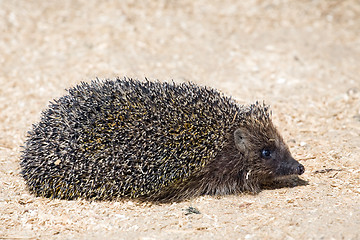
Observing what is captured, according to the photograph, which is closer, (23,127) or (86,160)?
(86,160)

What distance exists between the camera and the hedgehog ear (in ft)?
22.0

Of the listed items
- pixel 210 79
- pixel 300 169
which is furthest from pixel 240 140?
pixel 210 79

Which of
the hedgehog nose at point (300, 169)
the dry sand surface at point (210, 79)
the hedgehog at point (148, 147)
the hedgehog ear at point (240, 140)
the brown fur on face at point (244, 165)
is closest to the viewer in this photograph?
the dry sand surface at point (210, 79)

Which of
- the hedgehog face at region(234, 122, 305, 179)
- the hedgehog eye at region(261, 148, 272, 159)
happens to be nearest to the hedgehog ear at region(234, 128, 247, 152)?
the hedgehog face at region(234, 122, 305, 179)

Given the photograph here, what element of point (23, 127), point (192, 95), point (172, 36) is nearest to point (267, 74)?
point (172, 36)

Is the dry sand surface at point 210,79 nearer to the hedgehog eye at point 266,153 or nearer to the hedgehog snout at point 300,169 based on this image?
the hedgehog snout at point 300,169

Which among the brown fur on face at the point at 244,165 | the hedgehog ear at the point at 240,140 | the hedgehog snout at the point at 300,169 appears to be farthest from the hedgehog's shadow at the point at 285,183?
the hedgehog ear at the point at 240,140

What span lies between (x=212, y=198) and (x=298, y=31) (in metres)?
8.13

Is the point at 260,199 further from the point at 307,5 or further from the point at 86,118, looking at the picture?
the point at 307,5

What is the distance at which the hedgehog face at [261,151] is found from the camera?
671cm

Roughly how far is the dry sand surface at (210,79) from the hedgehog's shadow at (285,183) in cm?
21

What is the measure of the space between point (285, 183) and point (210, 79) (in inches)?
158

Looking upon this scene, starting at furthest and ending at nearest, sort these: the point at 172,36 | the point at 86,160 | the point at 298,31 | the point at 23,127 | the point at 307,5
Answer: the point at 307,5, the point at 298,31, the point at 172,36, the point at 23,127, the point at 86,160

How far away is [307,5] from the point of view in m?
14.4
